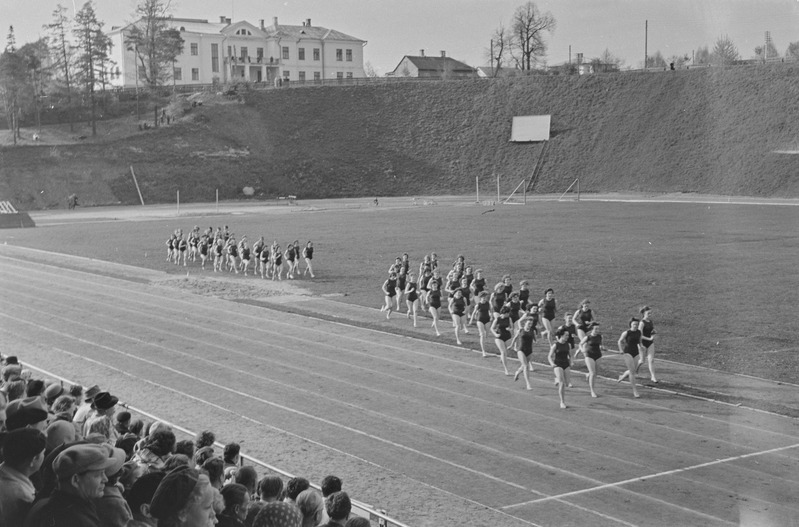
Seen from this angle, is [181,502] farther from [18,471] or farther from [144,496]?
[18,471]

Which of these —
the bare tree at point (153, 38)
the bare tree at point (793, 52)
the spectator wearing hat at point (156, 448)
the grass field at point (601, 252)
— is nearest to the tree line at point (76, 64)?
the bare tree at point (153, 38)

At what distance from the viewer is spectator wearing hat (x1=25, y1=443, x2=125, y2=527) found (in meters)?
5.23

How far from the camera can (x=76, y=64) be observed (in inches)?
3853

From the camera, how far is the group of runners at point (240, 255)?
125 ft

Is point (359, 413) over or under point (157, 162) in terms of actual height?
under

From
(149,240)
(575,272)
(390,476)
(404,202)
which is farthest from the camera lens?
(404,202)

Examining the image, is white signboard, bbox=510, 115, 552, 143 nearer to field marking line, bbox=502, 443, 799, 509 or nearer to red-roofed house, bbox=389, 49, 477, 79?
red-roofed house, bbox=389, 49, 477, 79

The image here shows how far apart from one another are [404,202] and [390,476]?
69.1 meters

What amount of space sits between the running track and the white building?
88301 mm

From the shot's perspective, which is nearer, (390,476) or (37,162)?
(390,476)

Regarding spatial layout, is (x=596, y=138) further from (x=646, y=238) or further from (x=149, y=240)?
(x=149, y=240)

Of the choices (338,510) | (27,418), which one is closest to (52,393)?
(27,418)

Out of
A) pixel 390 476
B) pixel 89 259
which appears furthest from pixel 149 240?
pixel 390 476

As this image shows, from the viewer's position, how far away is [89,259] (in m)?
44.5
